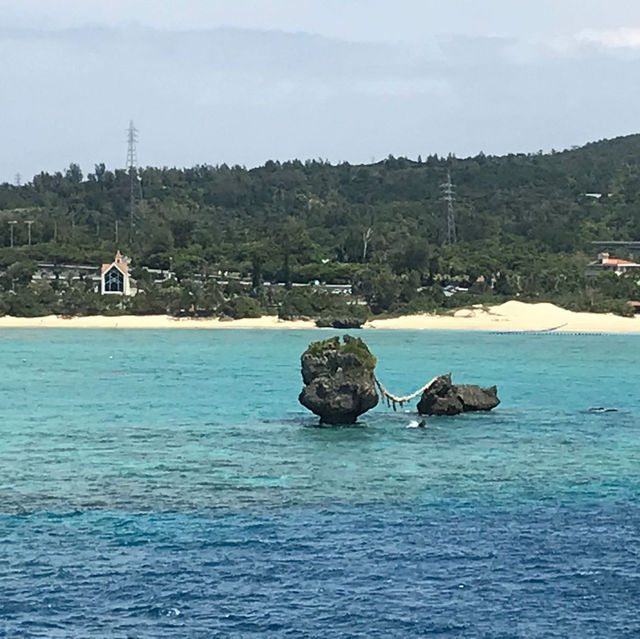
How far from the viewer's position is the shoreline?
490 feet

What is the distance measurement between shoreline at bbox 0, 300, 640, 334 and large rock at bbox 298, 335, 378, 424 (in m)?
96.1

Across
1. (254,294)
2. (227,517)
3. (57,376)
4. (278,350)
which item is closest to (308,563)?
(227,517)

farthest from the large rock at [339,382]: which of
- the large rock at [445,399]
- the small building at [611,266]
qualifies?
the small building at [611,266]

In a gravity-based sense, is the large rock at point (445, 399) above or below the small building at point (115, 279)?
below

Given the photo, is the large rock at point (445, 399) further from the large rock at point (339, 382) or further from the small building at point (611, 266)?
the small building at point (611, 266)

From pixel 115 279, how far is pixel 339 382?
11477cm

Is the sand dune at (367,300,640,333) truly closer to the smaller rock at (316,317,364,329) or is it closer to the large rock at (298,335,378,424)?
the smaller rock at (316,317,364,329)

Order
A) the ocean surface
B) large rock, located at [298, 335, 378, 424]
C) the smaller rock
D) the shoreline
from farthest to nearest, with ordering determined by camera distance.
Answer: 1. the shoreline
2. the smaller rock
3. large rock, located at [298, 335, 378, 424]
4. the ocean surface

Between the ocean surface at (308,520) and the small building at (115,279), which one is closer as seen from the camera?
the ocean surface at (308,520)

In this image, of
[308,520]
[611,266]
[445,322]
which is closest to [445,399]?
[308,520]

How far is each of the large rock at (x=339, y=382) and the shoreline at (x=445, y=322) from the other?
9607cm

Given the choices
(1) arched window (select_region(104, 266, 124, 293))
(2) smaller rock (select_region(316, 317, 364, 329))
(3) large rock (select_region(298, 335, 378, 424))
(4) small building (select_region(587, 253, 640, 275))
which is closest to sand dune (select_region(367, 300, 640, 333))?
(2) smaller rock (select_region(316, 317, 364, 329))

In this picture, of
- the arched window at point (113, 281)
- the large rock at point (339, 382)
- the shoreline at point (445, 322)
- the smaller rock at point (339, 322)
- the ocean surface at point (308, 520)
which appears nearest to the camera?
the ocean surface at point (308, 520)

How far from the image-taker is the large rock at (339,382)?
5081 centimetres
